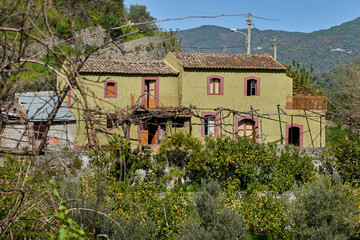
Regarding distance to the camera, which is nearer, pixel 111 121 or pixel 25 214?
pixel 111 121

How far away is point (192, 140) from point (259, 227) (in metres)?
6.29

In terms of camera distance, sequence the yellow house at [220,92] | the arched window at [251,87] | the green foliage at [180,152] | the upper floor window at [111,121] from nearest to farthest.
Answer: the upper floor window at [111,121] < the green foliage at [180,152] < the yellow house at [220,92] < the arched window at [251,87]

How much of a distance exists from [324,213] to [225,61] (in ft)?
49.4

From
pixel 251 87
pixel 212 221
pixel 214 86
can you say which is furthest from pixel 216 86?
pixel 212 221

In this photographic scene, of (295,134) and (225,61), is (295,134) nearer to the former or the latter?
(295,134)

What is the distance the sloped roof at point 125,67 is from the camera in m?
22.4

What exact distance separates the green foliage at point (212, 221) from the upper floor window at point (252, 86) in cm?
1331

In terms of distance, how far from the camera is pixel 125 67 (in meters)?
23.4

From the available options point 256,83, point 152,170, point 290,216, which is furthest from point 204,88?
point 290,216

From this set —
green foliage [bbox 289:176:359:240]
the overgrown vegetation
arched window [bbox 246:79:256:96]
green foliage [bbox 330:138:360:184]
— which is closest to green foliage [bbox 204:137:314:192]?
the overgrown vegetation

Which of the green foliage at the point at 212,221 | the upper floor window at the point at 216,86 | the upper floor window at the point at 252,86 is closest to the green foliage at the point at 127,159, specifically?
the green foliage at the point at 212,221

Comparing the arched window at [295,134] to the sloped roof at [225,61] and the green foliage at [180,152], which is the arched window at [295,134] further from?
the green foliage at [180,152]

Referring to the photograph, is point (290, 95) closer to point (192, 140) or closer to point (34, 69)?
point (192, 140)

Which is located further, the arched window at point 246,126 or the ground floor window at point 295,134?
the ground floor window at point 295,134
